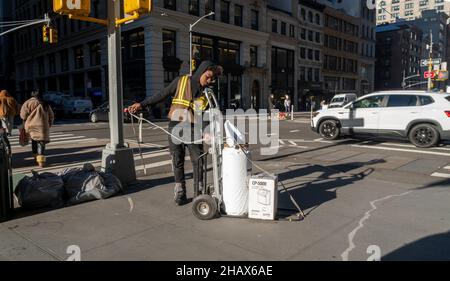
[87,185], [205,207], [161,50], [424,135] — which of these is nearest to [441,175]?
[424,135]

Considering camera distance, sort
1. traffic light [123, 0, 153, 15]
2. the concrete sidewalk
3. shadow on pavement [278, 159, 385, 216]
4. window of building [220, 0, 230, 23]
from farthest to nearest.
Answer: window of building [220, 0, 230, 23] < traffic light [123, 0, 153, 15] < shadow on pavement [278, 159, 385, 216] < the concrete sidewalk

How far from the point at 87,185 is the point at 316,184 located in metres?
4.02

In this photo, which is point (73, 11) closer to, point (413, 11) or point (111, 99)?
point (111, 99)

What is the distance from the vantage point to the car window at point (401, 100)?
39.7 feet

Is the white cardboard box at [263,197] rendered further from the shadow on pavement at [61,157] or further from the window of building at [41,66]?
the window of building at [41,66]

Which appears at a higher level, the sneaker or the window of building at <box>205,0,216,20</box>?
the window of building at <box>205,0,216,20</box>

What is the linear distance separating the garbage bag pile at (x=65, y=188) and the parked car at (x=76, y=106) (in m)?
25.6

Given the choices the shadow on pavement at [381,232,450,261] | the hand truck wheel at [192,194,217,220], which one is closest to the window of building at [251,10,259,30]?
the hand truck wheel at [192,194,217,220]

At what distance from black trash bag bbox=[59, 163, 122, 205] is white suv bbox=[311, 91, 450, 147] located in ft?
31.4

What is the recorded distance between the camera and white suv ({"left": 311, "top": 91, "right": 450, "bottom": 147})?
457 inches

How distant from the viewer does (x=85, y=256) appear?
3.79m

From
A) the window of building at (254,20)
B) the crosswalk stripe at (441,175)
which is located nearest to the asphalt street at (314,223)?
the crosswalk stripe at (441,175)

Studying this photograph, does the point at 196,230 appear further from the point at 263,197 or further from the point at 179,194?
the point at 179,194

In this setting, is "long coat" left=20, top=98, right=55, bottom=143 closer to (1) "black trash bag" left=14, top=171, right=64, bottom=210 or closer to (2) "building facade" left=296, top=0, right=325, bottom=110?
(1) "black trash bag" left=14, top=171, right=64, bottom=210
